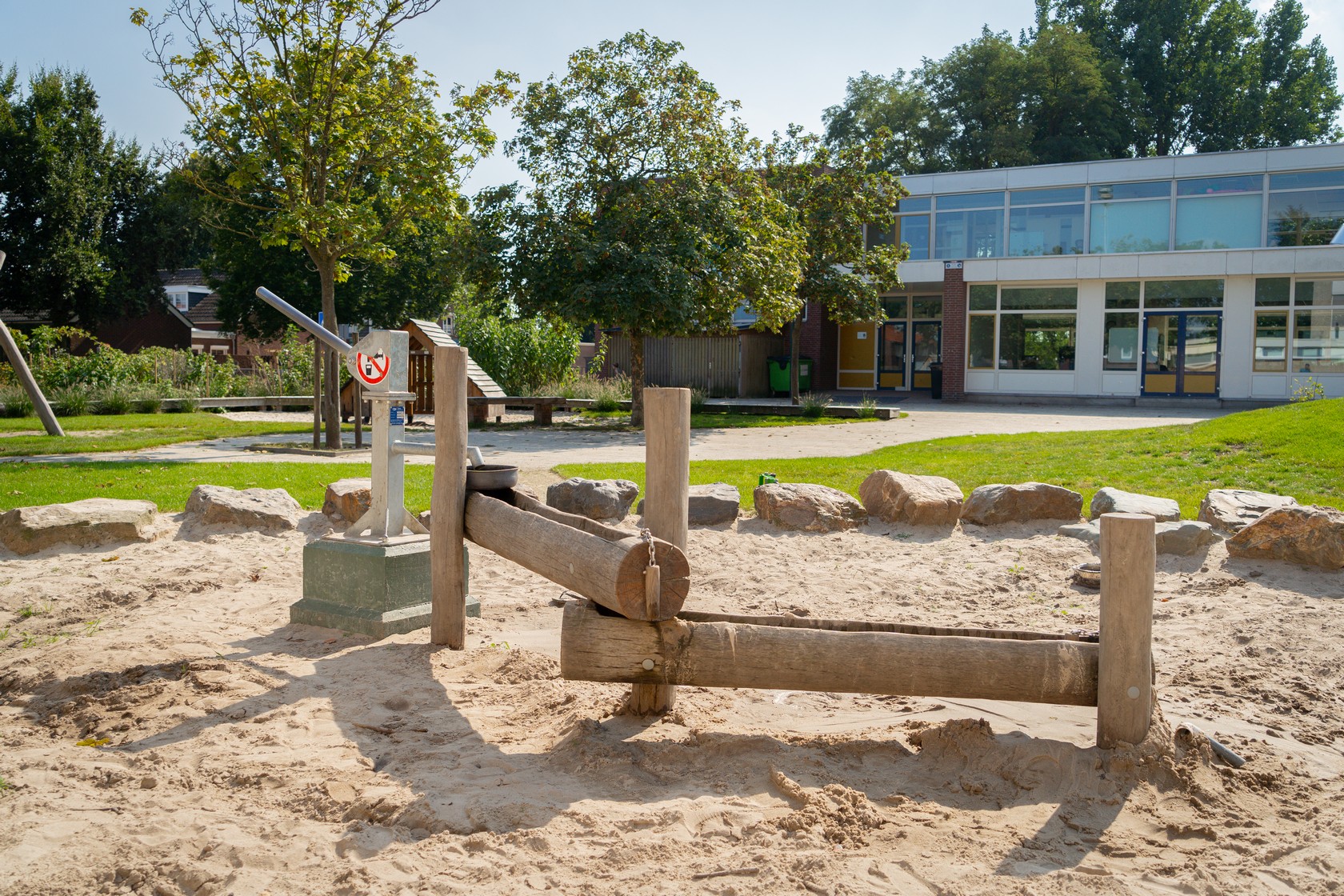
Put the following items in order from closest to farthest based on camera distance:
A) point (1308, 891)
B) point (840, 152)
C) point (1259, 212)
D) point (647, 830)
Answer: point (1308, 891)
point (647, 830)
point (840, 152)
point (1259, 212)

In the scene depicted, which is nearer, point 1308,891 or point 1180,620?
point 1308,891

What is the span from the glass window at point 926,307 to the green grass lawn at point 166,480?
78.5 feet

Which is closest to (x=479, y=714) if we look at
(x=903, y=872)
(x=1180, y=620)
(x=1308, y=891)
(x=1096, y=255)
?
(x=903, y=872)

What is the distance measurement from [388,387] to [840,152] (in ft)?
69.8

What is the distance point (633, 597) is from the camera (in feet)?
12.5

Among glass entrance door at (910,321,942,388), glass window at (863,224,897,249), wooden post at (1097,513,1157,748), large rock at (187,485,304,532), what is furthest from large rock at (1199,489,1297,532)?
glass entrance door at (910,321,942,388)

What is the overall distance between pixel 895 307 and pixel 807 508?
2632 cm

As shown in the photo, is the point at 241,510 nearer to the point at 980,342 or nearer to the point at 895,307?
the point at 980,342

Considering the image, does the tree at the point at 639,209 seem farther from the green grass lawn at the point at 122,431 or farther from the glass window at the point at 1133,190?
the glass window at the point at 1133,190

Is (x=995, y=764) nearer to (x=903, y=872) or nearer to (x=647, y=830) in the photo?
(x=903, y=872)

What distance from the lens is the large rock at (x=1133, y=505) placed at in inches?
293

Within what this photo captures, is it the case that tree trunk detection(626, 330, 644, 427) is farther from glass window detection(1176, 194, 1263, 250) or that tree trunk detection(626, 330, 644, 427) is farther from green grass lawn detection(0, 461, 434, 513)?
glass window detection(1176, 194, 1263, 250)

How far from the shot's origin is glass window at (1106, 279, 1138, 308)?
28203 millimetres

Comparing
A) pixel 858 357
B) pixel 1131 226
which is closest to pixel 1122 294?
pixel 1131 226
